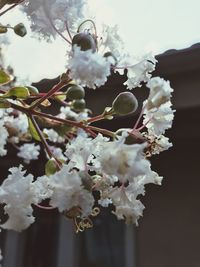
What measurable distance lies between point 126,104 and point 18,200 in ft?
0.60

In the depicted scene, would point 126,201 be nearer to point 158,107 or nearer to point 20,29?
point 158,107

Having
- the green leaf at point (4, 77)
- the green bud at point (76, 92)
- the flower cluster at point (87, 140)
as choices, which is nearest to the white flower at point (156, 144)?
the flower cluster at point (87, 140)

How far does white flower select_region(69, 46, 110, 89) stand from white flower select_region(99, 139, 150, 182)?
77 mm

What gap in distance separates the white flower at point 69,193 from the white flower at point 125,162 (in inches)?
1.5

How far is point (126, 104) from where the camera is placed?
581 mm

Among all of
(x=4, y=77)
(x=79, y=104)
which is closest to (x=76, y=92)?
(x=79, y=104)

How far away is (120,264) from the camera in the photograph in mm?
1723

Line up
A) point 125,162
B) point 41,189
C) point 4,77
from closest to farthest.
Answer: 1. point 125,162
2. point 41,189
3. point 4,77

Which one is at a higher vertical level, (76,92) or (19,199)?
(76,92)

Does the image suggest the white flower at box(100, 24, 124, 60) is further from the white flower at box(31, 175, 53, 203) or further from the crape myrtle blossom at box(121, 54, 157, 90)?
the white flower at box(31, 175, 53, 203)

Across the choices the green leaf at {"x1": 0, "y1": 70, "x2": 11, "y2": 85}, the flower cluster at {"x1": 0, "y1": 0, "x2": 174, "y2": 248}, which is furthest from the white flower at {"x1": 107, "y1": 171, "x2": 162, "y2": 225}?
the green leaf at {"x1": 0, "y1": 70, "x2": 11, "y2": 85}

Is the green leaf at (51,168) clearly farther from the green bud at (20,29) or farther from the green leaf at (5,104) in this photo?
the green bud at (20,29)

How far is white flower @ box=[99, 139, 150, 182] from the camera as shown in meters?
0.43

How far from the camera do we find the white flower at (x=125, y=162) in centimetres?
43
